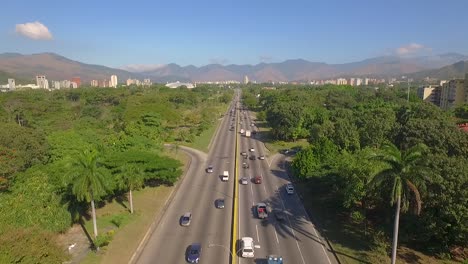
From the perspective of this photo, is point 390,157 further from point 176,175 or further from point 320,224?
point 176,175

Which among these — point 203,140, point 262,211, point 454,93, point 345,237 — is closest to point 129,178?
point 262,211

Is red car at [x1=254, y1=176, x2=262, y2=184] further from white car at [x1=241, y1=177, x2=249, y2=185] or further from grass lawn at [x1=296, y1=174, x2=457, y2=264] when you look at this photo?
grass lawn at [x1=296, y1=174, x2=457, y2=264]

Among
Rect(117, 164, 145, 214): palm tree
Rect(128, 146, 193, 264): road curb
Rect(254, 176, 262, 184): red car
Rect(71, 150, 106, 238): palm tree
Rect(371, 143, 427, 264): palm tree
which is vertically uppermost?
Rect(371, 143, 427, 264): palm tree

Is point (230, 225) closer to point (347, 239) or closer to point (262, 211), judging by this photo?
point (262, 211)

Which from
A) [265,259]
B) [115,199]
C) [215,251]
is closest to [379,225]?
[265,259]

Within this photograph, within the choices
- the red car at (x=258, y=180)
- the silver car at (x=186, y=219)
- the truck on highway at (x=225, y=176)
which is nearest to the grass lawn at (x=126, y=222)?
the silver car at (x=186, y=219)

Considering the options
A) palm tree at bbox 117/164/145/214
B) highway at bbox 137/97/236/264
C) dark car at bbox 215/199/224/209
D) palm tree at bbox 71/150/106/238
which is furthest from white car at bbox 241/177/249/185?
palm tree at bbox 71/150/106/238
